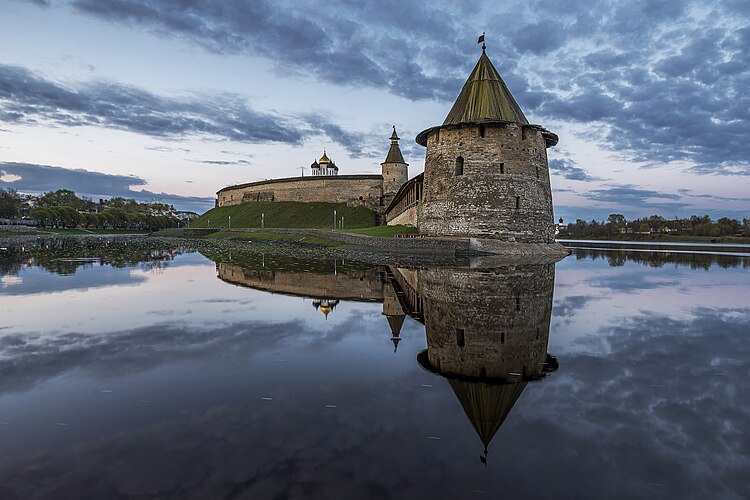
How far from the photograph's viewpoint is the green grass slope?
65.0 metres

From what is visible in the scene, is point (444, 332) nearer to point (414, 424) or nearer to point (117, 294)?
point (414, 424)

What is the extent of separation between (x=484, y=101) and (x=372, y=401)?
26.2 m

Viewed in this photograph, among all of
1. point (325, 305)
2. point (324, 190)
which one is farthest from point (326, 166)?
point (325, 305)

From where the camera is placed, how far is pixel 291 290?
11.9m

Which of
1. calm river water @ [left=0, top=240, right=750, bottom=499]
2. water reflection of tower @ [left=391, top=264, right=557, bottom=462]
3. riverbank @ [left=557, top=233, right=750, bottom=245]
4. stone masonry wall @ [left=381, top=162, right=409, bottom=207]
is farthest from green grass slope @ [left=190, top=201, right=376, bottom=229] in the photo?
calm river water @ [left=0, top=240, right=750, bottom=499]

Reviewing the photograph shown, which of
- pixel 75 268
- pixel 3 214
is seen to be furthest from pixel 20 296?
pixel 3 214

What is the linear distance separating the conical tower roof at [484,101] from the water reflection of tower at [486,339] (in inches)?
669

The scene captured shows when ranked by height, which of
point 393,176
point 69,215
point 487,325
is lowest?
point 487,325

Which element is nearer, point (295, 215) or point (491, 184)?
point (491, 184)

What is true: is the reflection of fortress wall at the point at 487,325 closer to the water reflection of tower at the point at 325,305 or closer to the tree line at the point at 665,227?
the water reflection of tower at the point at 325,305

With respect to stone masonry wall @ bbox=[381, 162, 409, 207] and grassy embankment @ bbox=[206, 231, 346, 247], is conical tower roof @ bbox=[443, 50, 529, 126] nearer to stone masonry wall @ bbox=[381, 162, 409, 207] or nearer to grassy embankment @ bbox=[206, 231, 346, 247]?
grassy embankment @ bbox=[206, 231, 346, 247]

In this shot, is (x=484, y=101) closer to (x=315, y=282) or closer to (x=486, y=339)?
(x=315, y=282)

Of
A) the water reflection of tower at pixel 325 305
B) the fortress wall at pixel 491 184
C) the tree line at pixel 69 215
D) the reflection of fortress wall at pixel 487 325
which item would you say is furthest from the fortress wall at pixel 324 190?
the water reflection of tower at pixel 325 305

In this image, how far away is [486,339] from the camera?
6.51m
